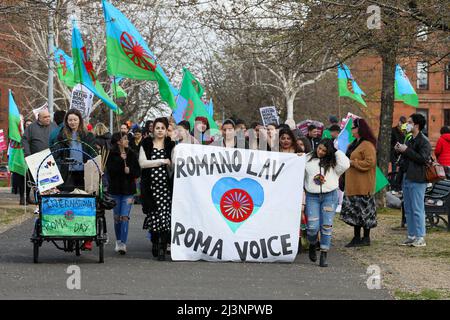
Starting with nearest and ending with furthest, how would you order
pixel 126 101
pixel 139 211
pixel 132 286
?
pixel 132 286 < pixel 139 211 < pixel 126 101

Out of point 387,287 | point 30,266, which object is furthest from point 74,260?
point 387,287

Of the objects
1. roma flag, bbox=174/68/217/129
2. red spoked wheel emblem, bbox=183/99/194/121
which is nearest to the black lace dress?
roma flag, bbox=174/68/217/129

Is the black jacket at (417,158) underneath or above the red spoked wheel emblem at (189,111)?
underneath

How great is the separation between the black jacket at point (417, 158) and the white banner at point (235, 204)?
242 cm

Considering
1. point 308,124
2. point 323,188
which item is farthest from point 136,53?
point 308,124

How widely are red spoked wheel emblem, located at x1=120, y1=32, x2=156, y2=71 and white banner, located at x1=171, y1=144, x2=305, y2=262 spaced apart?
2.14 m

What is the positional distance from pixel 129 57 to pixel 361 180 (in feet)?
12.0

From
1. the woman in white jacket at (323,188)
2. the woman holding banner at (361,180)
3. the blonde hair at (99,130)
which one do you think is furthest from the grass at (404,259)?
the blonde hair at (99,130)

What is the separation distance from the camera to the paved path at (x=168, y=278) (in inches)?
381

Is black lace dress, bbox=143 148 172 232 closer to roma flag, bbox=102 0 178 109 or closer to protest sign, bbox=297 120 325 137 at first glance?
roma flag, bbox=102 0 178 109

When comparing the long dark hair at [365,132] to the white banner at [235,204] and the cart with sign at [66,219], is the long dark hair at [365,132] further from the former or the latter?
the cart with sign at [66,219]

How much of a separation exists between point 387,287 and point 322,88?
47.5 m

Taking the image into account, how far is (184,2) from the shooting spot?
15398 millimetres
